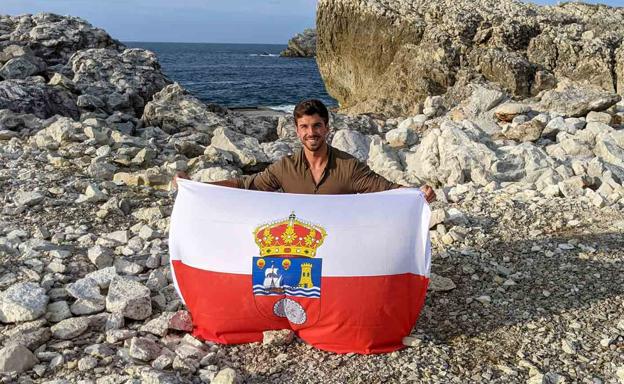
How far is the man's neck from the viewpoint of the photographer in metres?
4.29

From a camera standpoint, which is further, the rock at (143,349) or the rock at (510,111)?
the rock at (510,111)

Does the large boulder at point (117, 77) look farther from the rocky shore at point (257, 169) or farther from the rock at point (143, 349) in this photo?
the rock at point (143, 349)

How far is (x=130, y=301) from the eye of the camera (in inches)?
168

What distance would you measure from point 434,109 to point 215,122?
7.55 m

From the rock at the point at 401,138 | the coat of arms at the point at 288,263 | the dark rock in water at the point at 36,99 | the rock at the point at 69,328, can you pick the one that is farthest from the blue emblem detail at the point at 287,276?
the dark rock in water at the point at 36,99

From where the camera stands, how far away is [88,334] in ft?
13.3

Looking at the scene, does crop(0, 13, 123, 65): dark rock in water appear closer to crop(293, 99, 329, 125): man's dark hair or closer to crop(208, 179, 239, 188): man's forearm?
crop(208, 179, 239, 188): man's forearm

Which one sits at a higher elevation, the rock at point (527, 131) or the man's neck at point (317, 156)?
the man's neck at point (317, 156)

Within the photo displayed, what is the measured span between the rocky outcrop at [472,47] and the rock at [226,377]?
16497 millimetres

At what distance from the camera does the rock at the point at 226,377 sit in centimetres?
345

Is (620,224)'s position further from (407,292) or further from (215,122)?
(215,122)

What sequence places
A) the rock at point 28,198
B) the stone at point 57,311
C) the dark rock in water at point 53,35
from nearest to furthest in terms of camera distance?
1. the stone at point 57,311
2. the rock at point 28,198
3. the dark rock in water at point 53,35

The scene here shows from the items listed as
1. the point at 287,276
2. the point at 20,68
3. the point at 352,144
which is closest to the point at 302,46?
the point at 20,68

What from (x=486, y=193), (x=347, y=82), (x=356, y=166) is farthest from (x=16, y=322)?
(x=347, y=82)
